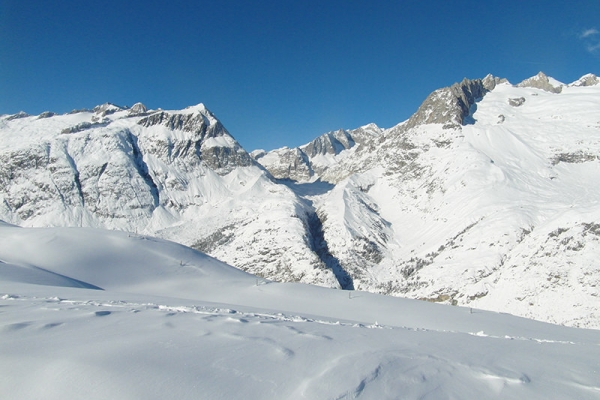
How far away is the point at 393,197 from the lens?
98.8m

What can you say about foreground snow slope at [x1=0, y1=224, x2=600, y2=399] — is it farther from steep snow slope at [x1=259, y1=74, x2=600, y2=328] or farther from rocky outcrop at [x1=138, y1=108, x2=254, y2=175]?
rocky outcrop at [x1=138, y1=108, x2=254, y2=175]

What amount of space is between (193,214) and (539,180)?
91.6 meters

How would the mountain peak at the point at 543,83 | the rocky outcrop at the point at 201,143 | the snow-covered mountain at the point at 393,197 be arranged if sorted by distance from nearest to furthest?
the snow-covered mountain at the point at 393,197 → the rocky outcrop at the point at 201,143 → the mountain peak at the point at 543,83

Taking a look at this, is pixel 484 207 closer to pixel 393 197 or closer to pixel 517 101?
pixel 393 197

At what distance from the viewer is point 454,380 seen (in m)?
5.33

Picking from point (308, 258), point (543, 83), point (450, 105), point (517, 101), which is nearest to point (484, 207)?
point (308, 258)

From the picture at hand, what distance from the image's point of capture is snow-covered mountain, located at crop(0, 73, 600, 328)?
52.4 metres

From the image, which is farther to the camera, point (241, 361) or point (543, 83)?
point (543, 83)

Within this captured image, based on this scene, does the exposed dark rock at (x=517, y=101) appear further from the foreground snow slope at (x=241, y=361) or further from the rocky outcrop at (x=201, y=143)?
the foreground snow slope at (x=241, y=361)

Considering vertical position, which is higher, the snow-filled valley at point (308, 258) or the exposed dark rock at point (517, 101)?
the exposed dark rock at point (517, 101)

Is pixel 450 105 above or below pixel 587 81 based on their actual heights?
below

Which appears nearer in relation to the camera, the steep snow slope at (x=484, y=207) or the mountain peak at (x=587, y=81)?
the steep snow slope at (x=484, y=207)

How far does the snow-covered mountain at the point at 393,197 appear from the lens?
52.4 m

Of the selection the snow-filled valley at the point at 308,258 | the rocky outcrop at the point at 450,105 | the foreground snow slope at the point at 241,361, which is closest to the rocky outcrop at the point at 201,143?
the snow-filled valley at the point at 308,258
